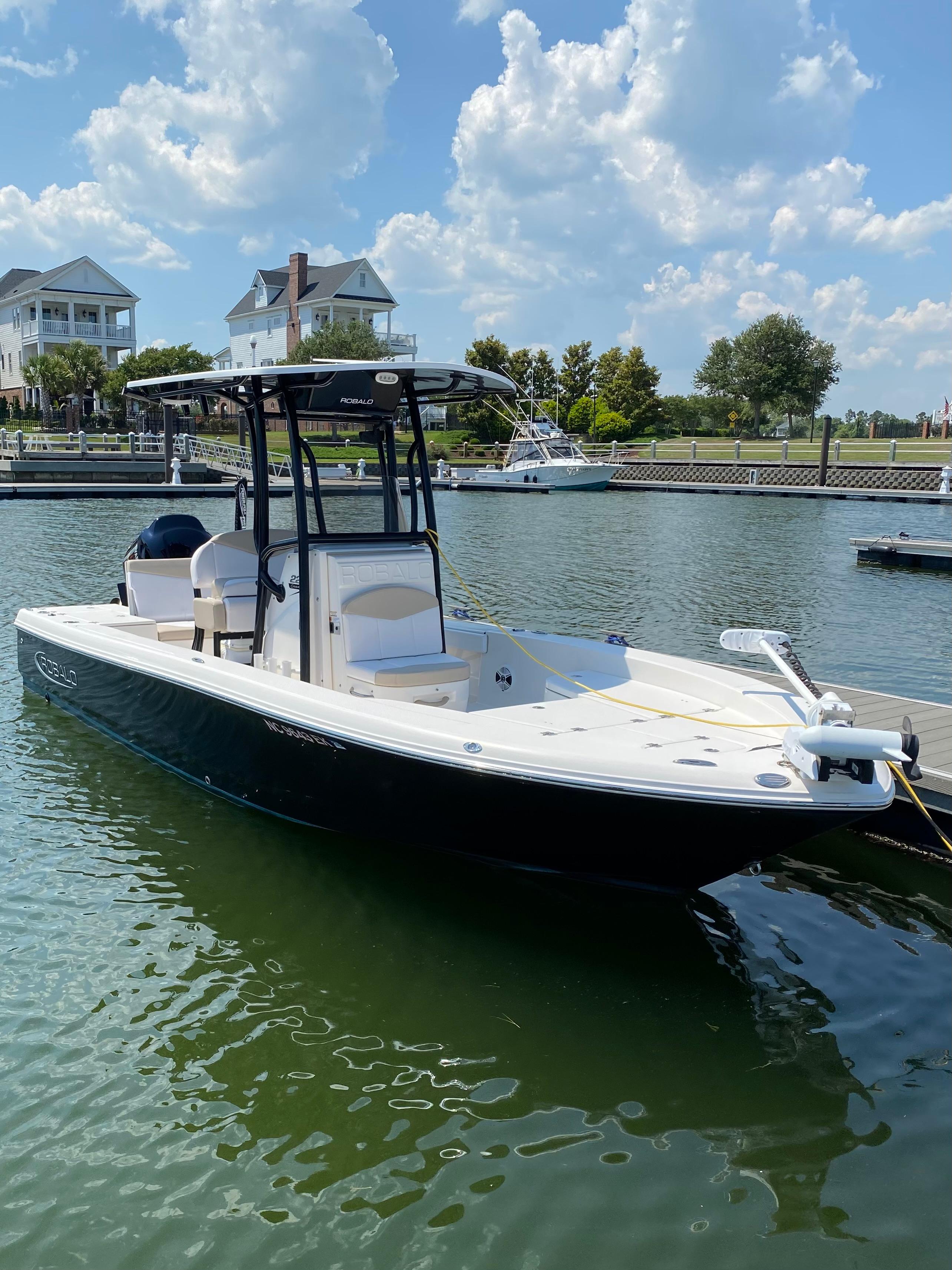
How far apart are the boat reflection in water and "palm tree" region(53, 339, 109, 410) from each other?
45.7 metres

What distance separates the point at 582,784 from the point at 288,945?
1.70 metres

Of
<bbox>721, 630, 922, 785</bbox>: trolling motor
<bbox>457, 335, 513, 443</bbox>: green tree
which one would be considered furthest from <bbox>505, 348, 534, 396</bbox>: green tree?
<bbox>721, 630, 922, 785</bbox>: trolling motor

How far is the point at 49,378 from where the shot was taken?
4575cm

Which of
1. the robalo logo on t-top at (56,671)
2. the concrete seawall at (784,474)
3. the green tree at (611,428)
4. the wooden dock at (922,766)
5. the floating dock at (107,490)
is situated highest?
the green tree at (611,428)

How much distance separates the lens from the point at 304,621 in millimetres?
5855

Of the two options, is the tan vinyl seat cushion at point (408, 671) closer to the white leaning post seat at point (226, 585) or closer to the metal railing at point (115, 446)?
the white leaning post seat at point (226, 585)

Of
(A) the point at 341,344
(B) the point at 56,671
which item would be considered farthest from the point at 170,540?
(A) the point at 341,344

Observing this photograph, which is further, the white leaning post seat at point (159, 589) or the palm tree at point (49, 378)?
the palm tree at point (49, 378)

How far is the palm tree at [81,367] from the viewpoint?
46281 millimetres

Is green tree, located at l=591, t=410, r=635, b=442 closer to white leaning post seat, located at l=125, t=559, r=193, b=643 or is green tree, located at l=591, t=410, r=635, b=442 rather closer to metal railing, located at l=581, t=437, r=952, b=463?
metal railing, located at l=581, t=437, r=952, b=463

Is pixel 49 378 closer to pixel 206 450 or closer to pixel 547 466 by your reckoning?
pixel 206 450

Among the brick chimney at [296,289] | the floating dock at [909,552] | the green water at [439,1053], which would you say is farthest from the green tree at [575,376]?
the green water at [439,1053]

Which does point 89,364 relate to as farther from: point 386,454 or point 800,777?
point 800,777

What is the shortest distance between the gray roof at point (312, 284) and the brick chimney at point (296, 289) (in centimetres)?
24
